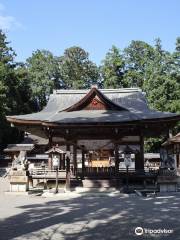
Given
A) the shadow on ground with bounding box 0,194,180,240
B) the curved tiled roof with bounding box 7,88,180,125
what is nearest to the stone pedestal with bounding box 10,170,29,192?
the curved tiled roof with bounding box 7,88,180,125

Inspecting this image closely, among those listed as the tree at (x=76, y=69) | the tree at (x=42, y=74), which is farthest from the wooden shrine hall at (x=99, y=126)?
the tree at (x=76, y=69)

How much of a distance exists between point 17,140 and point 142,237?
50218 mm

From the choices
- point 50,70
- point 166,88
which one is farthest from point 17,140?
point 166,88

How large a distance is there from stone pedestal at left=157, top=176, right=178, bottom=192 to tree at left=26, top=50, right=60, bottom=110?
4546 cm

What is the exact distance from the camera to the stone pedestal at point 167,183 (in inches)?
753

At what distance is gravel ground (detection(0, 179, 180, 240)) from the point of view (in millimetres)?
8734

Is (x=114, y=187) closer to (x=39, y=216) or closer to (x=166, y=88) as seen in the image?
(x=39, y=216)

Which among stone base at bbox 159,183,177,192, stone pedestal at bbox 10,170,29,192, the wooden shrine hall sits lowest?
stone base at bbox 159,183,177,192

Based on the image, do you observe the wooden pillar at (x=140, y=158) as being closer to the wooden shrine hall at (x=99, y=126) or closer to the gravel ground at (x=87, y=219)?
the wooden shrine hall at (x=99, y=126)

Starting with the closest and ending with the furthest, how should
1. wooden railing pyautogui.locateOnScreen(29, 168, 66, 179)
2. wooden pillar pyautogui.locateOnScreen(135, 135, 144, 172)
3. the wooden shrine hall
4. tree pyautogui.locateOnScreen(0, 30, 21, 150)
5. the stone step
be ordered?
1. the wooden shrine hall
2. the stone step
3. wooden railing pyautogui.locateOnScreen(29, 168, 66, 179)
4. wooden pillar pyautogui.locateOnScreen(135, 135, 144, 172)
5. tree pyautogui.locateOnScreen(0, 30, 21, 150)

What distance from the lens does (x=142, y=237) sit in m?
8.45

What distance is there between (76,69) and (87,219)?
6071cm

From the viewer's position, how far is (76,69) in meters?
70.4

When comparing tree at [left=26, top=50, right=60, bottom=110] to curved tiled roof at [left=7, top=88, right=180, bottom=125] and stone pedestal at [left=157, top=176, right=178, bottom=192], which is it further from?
stone pedestal at [left=157, top=176, right=178, bottom=192]
